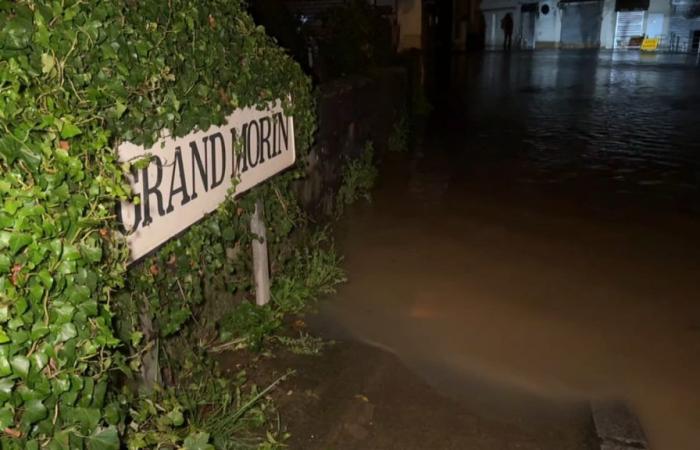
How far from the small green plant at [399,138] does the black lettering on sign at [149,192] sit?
6.44 meters

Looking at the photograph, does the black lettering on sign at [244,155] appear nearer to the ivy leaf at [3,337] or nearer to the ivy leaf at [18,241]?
the ivy leaf at [18,241]

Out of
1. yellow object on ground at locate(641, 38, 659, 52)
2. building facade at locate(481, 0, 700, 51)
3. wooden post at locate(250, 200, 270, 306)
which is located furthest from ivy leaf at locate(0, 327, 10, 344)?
yellow object on ground at locate(641, 38, 659, 52)

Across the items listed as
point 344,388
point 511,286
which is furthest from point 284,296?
point 511,286

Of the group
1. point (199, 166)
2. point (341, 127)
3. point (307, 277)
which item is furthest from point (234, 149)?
point (341, 127)

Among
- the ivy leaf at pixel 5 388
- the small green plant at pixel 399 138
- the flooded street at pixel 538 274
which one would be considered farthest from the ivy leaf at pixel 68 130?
the small green plant at pixel 399 138

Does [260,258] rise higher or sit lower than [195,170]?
lower

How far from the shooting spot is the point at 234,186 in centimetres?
302

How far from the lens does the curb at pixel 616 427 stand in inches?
111

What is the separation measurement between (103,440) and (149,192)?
0.93m

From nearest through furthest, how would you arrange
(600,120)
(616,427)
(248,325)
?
(616,427)
(248,325)
(600,120)

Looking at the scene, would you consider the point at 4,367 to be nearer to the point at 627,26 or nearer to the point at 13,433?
the point at 13,433

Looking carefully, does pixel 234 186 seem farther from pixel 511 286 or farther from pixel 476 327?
pixel 511 286

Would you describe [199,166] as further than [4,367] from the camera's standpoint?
Yes

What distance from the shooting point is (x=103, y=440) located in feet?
5.56
